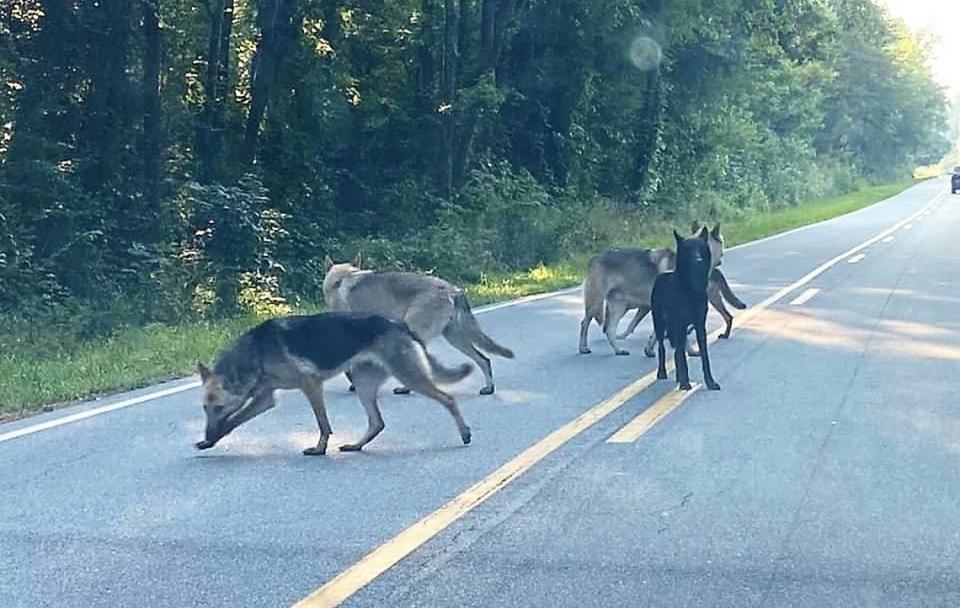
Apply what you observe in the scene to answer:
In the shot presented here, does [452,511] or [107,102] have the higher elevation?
[107,102]

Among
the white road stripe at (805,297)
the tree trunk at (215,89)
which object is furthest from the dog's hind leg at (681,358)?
the tree trunk at (215,89)

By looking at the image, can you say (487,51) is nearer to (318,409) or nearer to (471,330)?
(471,330)

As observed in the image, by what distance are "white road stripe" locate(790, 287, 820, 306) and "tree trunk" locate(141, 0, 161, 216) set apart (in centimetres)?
1008

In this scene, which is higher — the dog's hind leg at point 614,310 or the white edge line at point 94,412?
the dog's hind leg at point 614,310

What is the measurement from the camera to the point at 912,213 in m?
50.8

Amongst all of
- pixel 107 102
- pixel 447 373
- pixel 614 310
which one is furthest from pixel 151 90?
pixel 447 373

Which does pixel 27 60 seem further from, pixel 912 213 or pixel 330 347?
pixel 912 213

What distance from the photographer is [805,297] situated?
18391 mm

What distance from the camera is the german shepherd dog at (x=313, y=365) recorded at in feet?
27.8

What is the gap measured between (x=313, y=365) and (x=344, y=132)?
2149 cm

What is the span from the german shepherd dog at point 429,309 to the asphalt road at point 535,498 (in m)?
0.36

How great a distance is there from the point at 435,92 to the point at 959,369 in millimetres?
19108

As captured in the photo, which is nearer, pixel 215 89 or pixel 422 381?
pixel 422 381

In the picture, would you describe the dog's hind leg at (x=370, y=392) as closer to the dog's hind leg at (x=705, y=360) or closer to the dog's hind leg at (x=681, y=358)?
the dog's hind leg at (x=681, y=358)
